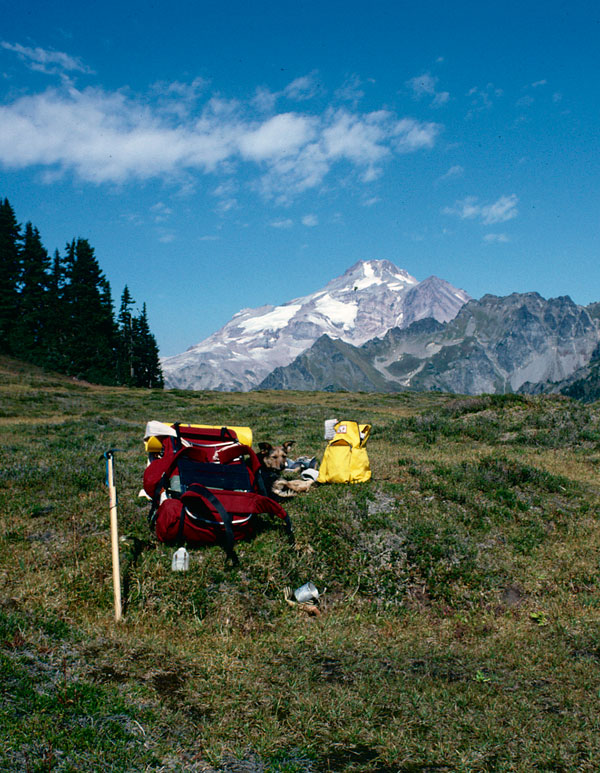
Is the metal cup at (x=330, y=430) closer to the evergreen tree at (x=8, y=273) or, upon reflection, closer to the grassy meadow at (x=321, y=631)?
the grassy meadow at (x=321, y=631)

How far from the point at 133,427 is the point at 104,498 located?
46.6 feet

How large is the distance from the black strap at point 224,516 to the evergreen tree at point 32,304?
226ft

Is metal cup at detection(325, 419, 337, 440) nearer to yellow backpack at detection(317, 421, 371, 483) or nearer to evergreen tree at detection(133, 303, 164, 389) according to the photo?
yellow backpack at detection(317, 421, 371, 483)

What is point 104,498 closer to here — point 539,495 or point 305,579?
point 305,579

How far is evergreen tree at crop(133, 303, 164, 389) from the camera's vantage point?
8038 cm

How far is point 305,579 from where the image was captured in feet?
25.6

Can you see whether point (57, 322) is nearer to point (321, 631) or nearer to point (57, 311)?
point (57, 311)

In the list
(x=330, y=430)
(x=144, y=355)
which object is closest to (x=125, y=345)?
(x=144, y=355)

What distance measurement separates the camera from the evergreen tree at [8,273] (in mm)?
67812

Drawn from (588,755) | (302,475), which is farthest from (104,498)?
(588,755)

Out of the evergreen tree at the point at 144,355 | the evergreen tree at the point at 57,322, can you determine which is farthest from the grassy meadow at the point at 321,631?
the evergreen tree at the point at 144,355

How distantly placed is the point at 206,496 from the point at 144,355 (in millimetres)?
77875

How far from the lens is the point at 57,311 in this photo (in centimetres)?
7044

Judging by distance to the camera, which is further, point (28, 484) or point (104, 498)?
point (28, 484)
